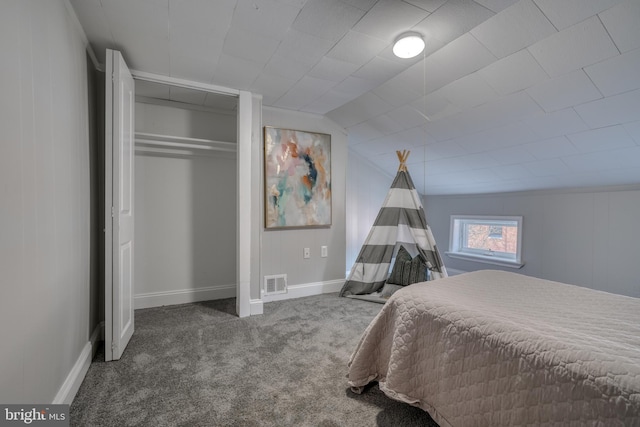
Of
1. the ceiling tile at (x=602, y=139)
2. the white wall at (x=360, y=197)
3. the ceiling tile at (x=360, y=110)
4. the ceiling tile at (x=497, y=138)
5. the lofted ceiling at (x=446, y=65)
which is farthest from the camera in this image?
the white wall at (x=360, y=197)

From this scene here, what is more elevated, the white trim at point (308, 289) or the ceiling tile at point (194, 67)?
the ceiling tile at point (194, 67)

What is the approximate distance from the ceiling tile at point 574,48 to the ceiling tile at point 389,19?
865 millimetres

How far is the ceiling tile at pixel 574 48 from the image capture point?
168 centimetres

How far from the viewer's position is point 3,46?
0.98 metres

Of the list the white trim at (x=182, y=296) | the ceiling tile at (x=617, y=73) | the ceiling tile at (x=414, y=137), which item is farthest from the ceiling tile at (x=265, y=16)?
the white trim at (x=182, y=296)

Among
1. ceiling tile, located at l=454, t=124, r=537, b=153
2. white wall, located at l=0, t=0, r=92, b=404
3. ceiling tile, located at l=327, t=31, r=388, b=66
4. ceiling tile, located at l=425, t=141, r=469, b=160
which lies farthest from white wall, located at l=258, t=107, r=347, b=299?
white wall, located at l=0, t=0, r=92, b=404

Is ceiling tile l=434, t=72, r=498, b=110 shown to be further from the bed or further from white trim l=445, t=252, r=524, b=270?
A: white trim l=445, t=252, r=524, b=270

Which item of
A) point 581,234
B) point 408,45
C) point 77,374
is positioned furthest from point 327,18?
point 581,234

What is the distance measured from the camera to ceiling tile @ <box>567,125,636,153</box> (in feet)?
7.13

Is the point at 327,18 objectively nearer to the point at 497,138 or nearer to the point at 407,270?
the point at 497,138

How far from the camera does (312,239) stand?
343 cm

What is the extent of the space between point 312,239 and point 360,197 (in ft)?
4.08

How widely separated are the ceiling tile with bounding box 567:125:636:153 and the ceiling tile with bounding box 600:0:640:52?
72 cm

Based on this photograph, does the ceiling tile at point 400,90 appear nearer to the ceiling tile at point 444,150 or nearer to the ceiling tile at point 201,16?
the ceiling tile at point 444,150
